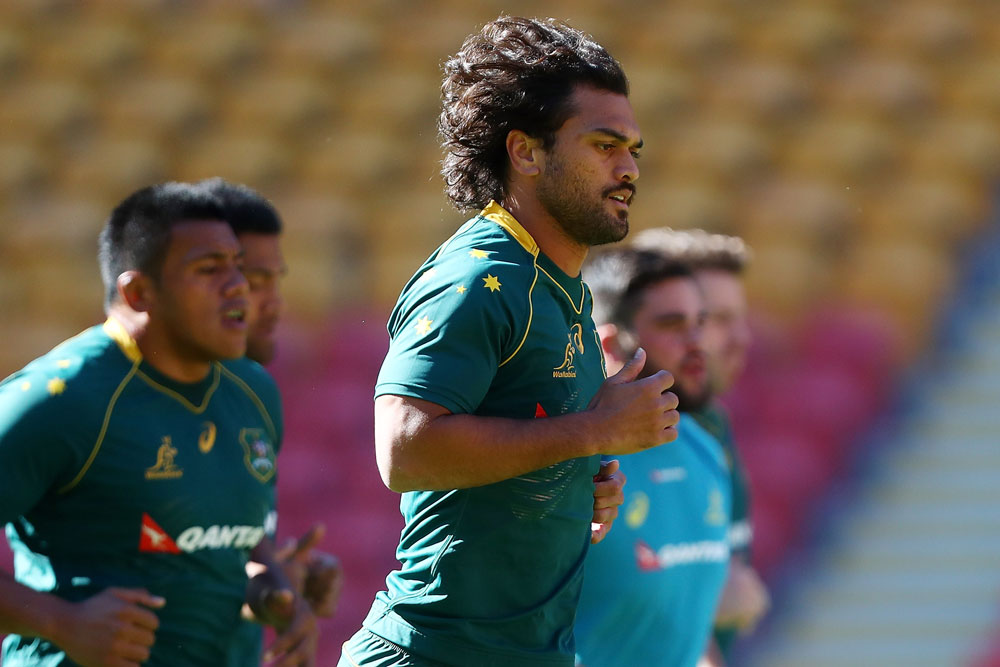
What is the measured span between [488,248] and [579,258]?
0.23 metres

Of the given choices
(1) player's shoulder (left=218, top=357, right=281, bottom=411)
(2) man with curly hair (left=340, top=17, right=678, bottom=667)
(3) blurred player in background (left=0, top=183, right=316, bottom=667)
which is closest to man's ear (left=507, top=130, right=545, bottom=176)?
(2) man with curly hair (left=340, top=17, right=678, bottom=667)

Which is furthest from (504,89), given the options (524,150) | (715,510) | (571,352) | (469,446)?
(715,510)

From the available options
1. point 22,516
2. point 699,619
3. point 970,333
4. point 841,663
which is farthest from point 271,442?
point 970,333

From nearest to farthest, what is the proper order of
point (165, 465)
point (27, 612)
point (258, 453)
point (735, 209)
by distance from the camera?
point (27, 612) < point (165, 465) < point (258, 453) < point (735, 209)

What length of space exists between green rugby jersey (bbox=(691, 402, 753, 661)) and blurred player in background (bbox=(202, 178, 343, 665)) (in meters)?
1.43

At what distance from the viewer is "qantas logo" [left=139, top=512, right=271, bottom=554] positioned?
3.08 meters

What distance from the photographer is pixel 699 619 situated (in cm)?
359

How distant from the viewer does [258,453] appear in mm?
3434

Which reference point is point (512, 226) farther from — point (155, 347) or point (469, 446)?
point (155, 347)

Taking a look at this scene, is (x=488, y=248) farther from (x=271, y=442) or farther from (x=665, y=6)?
(x=665, y=6)

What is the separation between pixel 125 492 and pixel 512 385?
112 cm

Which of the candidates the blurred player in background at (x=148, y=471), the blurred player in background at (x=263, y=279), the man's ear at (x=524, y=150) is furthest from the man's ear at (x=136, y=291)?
the man's ear at (x=524, y=150)

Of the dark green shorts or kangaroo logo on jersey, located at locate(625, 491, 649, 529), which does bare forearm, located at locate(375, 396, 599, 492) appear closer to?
the dark green shorts

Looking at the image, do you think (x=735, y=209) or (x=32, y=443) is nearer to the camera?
(x=32, y=443)
